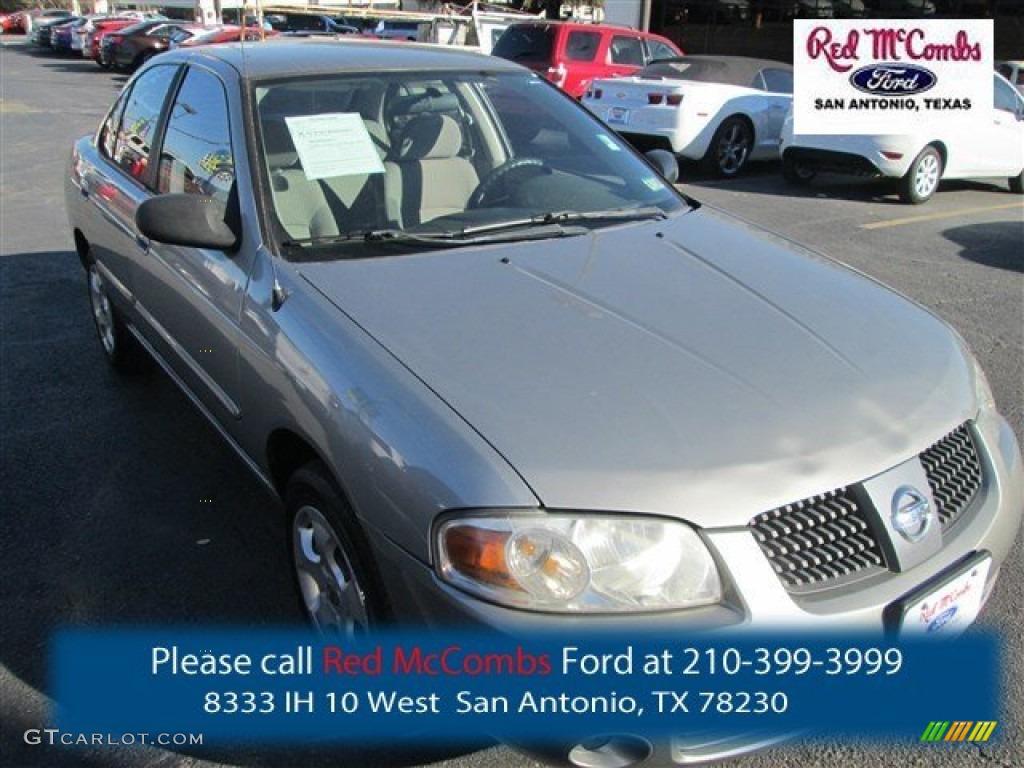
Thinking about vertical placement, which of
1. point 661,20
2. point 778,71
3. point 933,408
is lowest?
point 933,408

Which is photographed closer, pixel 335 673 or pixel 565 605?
pixel 565 605

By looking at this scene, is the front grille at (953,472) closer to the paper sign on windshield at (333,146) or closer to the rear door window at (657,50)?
the paper sign on windshield at (333,146)

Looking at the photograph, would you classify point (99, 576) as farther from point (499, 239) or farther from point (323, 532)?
point (499, 239)

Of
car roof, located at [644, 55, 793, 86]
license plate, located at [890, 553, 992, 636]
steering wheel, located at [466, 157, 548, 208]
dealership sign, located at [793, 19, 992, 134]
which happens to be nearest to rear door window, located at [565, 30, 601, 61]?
car roof, located at [644, 55, 793, 86]

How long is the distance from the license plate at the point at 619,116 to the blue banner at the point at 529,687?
8.57 meters

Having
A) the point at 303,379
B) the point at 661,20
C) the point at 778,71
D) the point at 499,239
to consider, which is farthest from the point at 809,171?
the point at 661,20

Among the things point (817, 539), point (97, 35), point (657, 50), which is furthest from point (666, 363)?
point (97, 35)

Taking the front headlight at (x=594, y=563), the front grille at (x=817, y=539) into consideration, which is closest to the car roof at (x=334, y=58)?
the front headlight at (x=594, y=563)

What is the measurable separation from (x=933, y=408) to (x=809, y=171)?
29.9ft

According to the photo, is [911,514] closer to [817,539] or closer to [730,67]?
[817,539]

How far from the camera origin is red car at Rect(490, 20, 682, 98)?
13.2 m

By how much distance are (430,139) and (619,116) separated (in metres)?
7.52

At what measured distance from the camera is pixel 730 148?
10719 millimetres

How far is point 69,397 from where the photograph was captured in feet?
14.0
